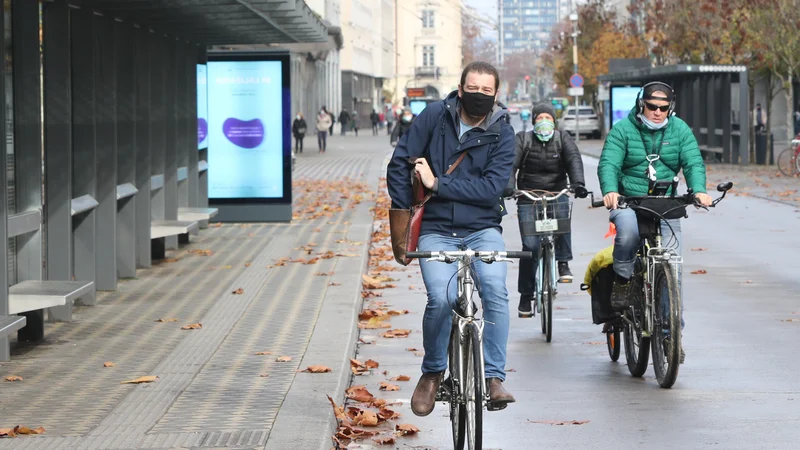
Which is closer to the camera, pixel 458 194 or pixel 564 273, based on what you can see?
pixel 458 194

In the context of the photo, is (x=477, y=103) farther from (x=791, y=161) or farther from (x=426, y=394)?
(x=791, y=161)

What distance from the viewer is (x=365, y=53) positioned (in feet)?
350

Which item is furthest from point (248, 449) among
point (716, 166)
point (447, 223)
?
point (716, 166)

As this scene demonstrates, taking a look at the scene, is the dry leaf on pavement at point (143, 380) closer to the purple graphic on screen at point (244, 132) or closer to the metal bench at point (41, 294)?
the metal bench at point (41, 294)

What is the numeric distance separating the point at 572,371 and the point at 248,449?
3.12 metres

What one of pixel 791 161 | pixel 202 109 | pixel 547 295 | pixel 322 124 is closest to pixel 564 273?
pixel 547 295

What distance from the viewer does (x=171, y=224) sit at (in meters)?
15.1

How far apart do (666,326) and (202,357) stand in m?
2.69

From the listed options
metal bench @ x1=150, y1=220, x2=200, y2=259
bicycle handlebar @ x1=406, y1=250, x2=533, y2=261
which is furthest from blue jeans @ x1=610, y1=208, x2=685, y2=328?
metal bench @ x1=150, y1=220, x2=200, y2=259

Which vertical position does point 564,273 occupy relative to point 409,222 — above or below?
below

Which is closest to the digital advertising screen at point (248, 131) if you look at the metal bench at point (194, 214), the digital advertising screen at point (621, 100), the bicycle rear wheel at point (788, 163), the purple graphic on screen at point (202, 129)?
the purple graphic on screen at point (202, 129)

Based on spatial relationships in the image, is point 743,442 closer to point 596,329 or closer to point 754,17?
point 596,329

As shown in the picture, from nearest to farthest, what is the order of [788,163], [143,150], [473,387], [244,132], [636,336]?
[473,387] → [636,336] → [143,150] → [244,132] → [788,163]

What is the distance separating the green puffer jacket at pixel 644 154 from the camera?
8.36 m
